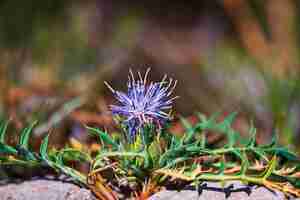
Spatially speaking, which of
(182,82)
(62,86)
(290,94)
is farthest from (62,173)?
(182,82)

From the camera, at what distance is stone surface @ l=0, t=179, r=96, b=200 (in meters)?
0.53

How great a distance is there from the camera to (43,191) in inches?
21.5

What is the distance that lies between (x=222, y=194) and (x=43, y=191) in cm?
16

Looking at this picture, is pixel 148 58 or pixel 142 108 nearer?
pixel 142 108

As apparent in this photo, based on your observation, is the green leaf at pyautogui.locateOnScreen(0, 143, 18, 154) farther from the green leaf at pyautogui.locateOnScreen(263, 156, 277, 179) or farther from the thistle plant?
the green leaf at pyautogui.locateOnScreen(263, 156, 277, 179)

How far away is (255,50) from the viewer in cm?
157

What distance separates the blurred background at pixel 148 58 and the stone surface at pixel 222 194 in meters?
0.24

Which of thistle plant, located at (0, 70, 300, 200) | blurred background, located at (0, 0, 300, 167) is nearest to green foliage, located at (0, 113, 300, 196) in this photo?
thistle plant, located at (0, 70, 300, 200)

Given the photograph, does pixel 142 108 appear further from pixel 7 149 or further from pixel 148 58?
pixel 148 58

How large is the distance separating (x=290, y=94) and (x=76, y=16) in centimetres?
87

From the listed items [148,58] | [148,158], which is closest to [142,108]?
[148,158]

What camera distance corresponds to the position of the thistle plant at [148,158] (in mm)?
487

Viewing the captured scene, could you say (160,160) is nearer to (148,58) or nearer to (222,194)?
(222,194)

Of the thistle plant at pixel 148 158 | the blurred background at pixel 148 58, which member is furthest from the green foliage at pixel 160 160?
the blurred background at pixel 148 58
